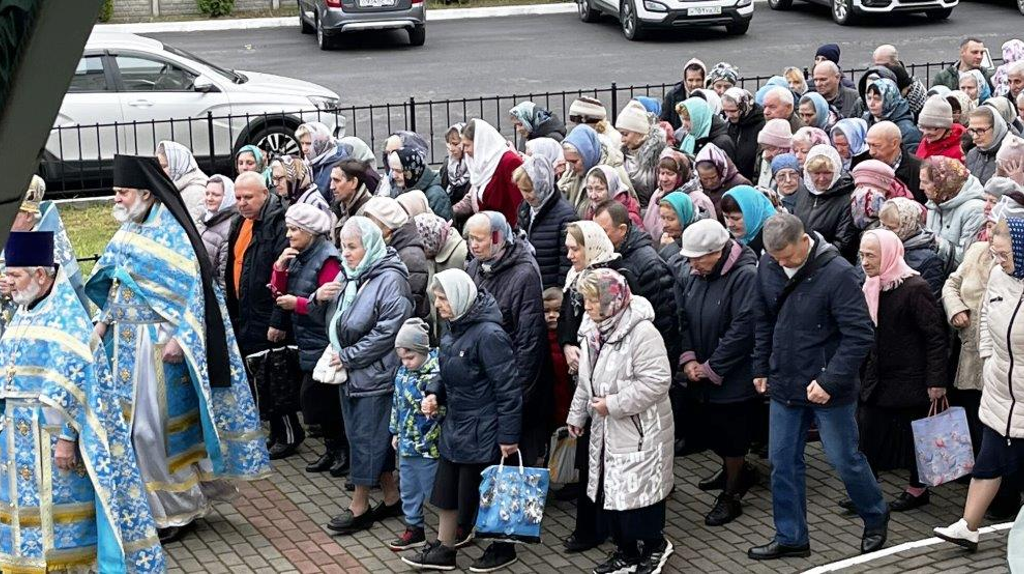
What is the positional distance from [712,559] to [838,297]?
4.85 feet

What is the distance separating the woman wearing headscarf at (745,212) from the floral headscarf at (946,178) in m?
0.96

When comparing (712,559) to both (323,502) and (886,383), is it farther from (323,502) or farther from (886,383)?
(323,502)

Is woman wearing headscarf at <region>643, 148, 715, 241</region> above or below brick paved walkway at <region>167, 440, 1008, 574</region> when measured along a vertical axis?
above

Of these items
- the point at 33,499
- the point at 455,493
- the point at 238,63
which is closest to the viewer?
the point at 33,499

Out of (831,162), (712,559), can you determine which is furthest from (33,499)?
(831,162)

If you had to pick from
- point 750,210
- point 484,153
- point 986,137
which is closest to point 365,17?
point 484,153

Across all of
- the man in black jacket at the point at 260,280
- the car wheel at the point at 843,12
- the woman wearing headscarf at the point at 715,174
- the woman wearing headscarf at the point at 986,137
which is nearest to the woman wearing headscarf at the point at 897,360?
the woman wearing headscarf at the point at 715,174

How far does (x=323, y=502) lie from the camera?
330 inches

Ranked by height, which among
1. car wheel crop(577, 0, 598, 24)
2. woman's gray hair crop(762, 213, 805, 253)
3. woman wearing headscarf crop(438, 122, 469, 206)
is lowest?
car wheel crop(577, 0, 598, 24)

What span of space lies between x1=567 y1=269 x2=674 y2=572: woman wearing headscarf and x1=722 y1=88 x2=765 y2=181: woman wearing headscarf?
463 centimetres

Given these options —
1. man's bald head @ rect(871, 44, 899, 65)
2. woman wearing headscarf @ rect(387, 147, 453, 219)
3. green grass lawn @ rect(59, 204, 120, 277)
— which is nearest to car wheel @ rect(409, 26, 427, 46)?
green grass lawn @ rect(59, 204, 120, 277)

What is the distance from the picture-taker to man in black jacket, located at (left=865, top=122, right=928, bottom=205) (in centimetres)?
966

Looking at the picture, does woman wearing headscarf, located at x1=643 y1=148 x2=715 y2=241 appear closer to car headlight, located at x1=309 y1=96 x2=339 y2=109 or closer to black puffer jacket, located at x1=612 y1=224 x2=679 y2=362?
black puffer jacket, located at x1=612 y1=224 x2=679 y2=362

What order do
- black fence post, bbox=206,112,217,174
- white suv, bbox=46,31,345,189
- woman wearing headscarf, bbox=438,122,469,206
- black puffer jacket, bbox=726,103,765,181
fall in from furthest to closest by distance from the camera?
1. white suv, bbox=46,31,345,189
2. black fence post, bbox=206,112,217,174
3. black puffer jacket, bbox=726,103,765,181
4. woman wearing headscarf, bbox=438,122,469,206
